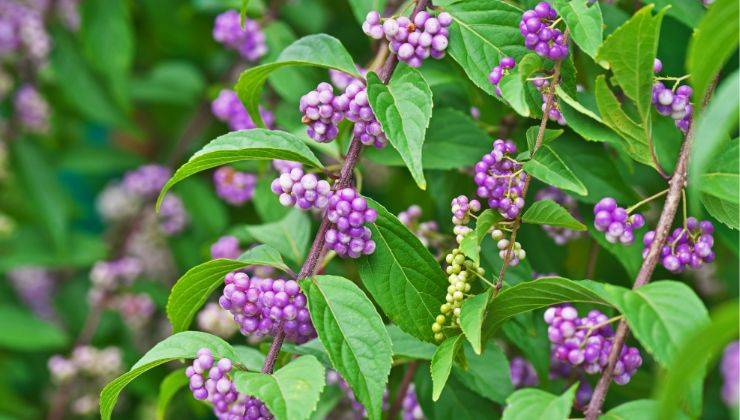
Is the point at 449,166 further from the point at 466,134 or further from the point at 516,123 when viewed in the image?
the point at 516,123

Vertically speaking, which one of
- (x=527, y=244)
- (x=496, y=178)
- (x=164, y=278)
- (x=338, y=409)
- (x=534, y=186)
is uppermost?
(x=496, y=178)

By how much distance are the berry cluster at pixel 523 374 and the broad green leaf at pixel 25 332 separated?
1.39m

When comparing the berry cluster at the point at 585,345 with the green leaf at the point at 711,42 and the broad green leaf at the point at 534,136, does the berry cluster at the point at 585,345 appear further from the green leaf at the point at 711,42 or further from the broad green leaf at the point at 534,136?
the green leaf at the point at 711,42

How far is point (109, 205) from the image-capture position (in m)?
2.96

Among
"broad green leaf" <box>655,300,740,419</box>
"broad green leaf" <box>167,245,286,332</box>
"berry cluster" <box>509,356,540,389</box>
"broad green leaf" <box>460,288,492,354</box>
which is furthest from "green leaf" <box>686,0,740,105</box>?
"berry cluster" <box>509,356,540,389</box>

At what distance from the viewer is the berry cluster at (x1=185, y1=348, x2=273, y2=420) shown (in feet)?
3.52

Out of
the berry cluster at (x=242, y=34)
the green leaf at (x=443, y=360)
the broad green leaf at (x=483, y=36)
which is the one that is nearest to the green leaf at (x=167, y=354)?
the green leaf at (x=443, y=360)

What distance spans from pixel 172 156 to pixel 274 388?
5.70ft

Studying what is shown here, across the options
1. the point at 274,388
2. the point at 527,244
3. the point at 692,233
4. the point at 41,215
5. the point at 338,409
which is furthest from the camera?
the point at 41,215

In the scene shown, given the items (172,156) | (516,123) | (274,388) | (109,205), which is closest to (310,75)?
(516,123)

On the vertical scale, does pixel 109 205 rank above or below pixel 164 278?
above

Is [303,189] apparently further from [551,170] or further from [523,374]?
[523,374]

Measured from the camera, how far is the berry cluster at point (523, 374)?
1496mm

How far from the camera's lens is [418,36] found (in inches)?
45.9
